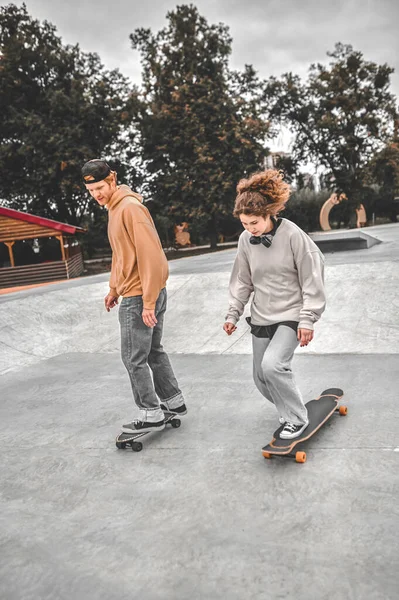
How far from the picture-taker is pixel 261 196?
10.00 feet

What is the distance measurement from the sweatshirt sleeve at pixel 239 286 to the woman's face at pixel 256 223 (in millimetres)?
248

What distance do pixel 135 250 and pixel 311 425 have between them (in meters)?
1.62

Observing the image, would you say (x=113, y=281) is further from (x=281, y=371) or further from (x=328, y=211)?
(x=328, y=211)

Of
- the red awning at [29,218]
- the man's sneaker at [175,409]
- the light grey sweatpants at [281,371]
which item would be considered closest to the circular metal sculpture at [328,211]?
the red awning at [29,218]

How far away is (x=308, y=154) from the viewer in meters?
39.1

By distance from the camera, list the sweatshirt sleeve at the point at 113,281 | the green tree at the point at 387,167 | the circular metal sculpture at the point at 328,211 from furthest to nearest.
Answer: the circular metal sculpture at the point at 328,211, the green tree at the point at 387,167, the sweatshirt sleeve at the point at 113,281

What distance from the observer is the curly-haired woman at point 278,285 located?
9.87 ft

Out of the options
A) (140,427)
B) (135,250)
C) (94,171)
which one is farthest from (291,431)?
(94,171)

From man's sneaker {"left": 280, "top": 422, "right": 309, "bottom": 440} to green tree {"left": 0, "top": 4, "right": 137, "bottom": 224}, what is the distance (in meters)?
25.6

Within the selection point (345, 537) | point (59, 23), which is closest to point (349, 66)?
point (59, 23)

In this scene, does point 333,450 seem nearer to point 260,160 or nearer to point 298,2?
point 298,2

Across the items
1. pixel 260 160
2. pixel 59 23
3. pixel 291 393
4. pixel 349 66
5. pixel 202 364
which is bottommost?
pixel 202 364

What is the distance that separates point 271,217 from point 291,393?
110 centimetres

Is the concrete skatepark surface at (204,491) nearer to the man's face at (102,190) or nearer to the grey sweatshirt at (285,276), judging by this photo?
the grey sweatshirt at (285,276)
